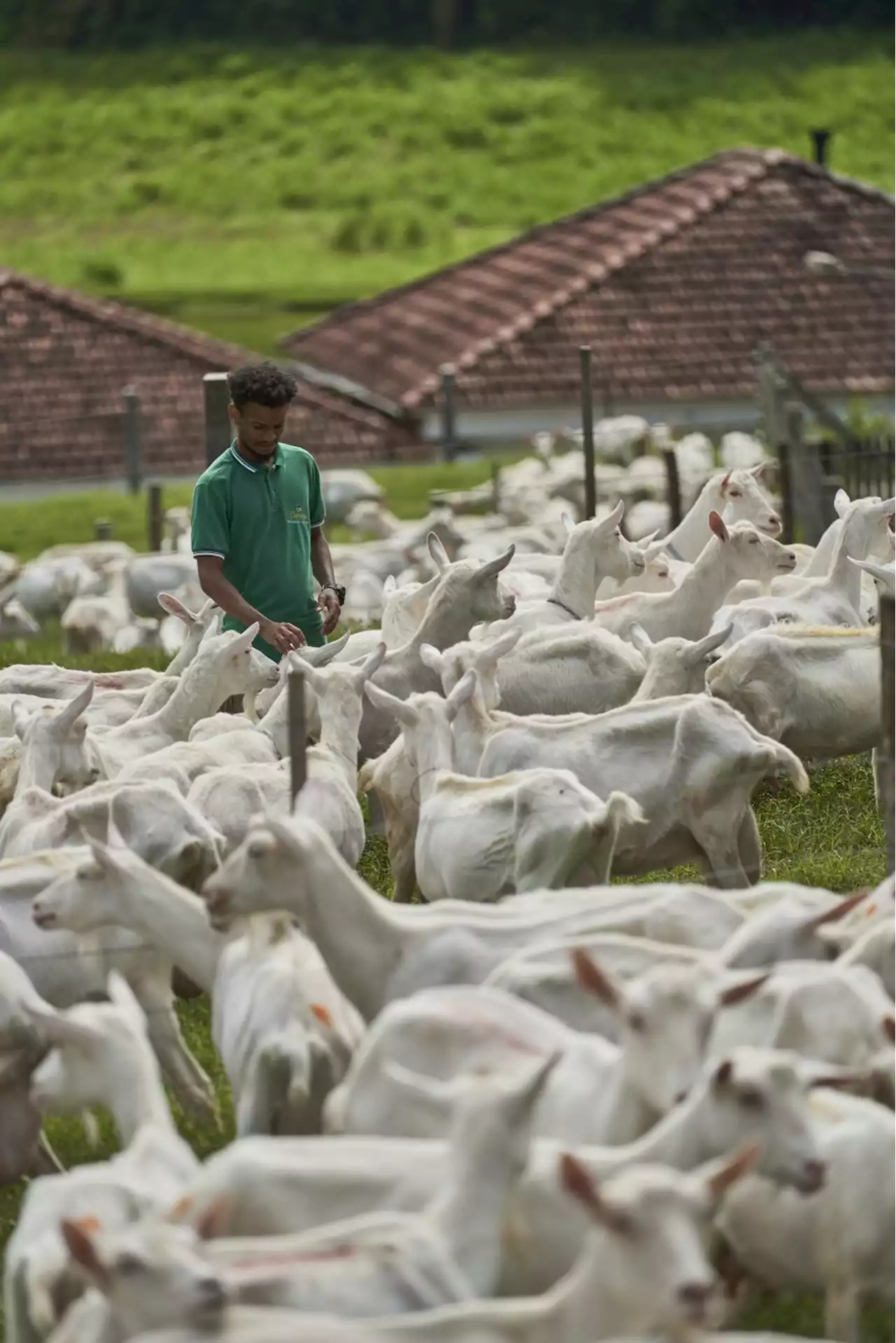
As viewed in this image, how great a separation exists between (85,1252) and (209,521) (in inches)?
182

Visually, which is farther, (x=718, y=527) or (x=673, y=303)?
(x=673, y=303)

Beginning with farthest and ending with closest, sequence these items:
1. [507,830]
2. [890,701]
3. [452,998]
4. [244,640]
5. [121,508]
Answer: [121,508]
[244,640]
[507,830]
[890,701]
[452,998]

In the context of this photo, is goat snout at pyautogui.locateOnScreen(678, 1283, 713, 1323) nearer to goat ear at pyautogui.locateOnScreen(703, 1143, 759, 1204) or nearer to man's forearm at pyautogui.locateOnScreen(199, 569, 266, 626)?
goat ear at pyautogui.locateOnScreen(703, 1143, 759, 1204)

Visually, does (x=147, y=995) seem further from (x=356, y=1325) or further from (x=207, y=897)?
(x=356, y=1325)

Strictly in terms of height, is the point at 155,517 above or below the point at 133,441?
above

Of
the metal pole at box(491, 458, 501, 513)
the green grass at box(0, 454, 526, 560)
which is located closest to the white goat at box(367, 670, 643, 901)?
the metal pole at box(491, 458, 501, 513)

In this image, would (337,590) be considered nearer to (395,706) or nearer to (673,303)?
(395,706)

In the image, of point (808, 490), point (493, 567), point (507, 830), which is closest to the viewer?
point (507, 830)

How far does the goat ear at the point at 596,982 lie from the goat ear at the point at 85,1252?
116cm

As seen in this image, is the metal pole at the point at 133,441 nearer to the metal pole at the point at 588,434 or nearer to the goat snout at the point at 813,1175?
the metal pole at the point at 588,434

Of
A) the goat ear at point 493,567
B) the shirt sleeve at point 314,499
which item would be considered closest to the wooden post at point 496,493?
the goat ear at point 493,567

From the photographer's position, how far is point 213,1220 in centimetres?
471

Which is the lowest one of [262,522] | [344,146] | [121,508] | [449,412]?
[121,508]

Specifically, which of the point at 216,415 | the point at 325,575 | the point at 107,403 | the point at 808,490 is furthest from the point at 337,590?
the point at 107,403
